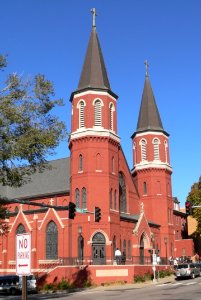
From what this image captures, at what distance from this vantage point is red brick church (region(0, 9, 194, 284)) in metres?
43.0

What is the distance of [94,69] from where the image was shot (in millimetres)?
48094

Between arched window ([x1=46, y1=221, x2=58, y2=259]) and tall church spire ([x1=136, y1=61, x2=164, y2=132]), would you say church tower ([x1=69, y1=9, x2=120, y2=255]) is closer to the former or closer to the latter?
arched window ([x1=46, y1=221, x2=58, y2=259])

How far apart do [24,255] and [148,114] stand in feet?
172

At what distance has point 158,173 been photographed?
186 ft

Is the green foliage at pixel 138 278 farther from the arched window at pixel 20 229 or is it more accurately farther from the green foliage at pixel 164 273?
the arched window at pixel 20 229

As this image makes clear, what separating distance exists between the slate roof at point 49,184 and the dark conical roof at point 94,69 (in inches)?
509

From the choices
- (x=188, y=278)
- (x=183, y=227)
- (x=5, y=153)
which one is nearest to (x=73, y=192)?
(x=188, y=278)

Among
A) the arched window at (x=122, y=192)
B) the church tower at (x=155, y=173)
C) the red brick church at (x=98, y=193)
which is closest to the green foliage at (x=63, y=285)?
the red brick church at (x=98, y=193)

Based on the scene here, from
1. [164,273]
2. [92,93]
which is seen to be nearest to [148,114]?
[92,93]

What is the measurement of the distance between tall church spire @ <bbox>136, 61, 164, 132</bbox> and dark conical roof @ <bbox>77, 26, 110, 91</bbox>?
11.7 meters

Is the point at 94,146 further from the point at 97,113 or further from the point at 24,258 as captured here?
the point at 24,258

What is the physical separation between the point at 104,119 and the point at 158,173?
1445 centimetres

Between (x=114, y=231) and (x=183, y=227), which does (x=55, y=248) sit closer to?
(x=114, y=231)

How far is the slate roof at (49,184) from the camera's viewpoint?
53.9 metres
